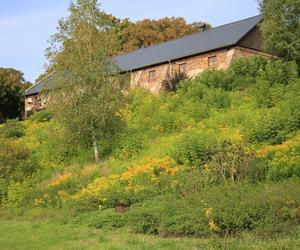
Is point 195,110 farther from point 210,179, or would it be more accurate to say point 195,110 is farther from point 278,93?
point 210,179

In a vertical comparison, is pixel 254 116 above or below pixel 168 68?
below

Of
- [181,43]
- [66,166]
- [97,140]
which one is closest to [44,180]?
[66,166]

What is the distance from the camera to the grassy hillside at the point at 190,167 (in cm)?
1039

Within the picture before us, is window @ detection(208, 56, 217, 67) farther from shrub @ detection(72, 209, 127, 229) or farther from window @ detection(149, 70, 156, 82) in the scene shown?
shrub @ detection(72, 209, 127, 229)

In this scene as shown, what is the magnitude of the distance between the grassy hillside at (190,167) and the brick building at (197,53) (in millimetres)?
7040

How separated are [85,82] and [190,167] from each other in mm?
8333

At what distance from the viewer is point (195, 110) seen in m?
24.5

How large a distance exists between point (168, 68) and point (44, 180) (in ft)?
71.7

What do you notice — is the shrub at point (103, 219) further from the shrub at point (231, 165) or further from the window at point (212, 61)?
the window at point (212, 61)

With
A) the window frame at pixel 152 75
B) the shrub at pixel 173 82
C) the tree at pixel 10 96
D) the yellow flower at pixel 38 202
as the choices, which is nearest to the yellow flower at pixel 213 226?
the yellow flower at pixel 38 202

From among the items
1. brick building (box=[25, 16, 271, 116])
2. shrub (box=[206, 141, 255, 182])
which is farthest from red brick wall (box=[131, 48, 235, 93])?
shrub (box=[206, 141, 255, 182])

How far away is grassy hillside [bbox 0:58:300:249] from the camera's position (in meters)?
10.4

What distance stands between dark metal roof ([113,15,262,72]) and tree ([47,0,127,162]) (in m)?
13.0

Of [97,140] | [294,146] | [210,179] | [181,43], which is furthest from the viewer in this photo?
[181,43]
